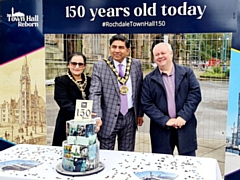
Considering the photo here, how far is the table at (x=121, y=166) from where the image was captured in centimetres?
193

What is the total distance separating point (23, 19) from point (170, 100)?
5.87ft

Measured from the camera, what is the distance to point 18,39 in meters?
3.70

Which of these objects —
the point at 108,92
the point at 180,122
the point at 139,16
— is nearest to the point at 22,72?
the point at 108,92

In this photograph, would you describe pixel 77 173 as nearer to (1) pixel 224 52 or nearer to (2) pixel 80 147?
(2) pixel 80 147

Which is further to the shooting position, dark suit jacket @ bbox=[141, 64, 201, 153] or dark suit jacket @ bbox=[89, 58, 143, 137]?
dark suit jacket @ bbox=[89, 58, 143, 137]

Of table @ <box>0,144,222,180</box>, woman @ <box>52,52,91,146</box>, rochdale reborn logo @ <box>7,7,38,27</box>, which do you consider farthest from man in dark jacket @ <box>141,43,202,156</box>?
rochdale reborn logo @ <box>7,7,38,27</box>

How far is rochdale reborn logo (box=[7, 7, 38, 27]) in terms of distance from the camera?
11.8 ft

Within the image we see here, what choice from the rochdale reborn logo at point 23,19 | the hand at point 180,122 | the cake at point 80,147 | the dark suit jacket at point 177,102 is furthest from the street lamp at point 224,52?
the rochdale reborn logo at point 23,19

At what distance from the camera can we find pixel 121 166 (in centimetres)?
210

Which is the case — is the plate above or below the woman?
below

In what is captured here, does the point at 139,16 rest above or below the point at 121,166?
above

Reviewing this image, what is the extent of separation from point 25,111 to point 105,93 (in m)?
1.03

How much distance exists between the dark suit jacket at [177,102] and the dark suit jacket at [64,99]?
65 cm

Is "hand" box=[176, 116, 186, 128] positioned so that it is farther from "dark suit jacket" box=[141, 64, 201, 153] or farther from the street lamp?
the street lamp
